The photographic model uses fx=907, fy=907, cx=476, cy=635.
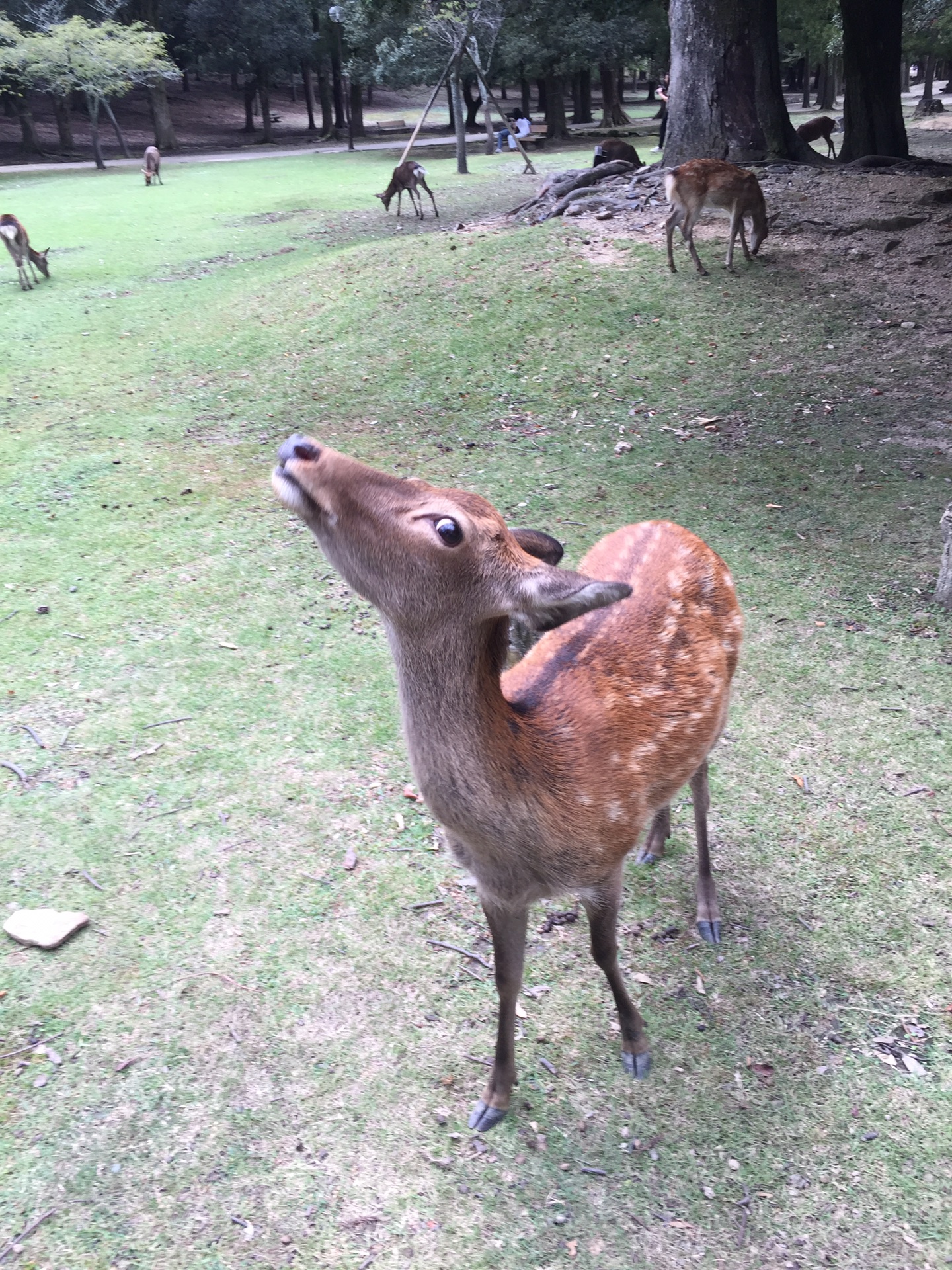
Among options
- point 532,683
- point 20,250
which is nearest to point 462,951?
point 532,683

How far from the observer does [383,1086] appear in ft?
7.96

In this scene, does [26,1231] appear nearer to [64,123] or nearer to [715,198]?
[715,198]

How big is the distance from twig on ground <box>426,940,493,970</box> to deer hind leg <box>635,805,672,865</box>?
0.69 metres

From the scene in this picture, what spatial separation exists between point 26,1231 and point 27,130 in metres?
36.5

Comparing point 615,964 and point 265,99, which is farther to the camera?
point 265,99

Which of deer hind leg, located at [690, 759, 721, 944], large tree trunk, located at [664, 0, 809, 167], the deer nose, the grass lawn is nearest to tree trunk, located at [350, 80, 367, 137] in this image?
large tree trunk, located at [664, 0, 809, 167]

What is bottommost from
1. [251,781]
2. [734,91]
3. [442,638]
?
[251,781]

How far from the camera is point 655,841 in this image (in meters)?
3.12

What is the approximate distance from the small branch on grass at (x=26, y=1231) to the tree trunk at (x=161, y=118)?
115 ft

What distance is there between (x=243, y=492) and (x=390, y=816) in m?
3.42

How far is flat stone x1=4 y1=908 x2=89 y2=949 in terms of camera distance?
288 centimetres

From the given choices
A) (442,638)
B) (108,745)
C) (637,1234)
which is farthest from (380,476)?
(108,745)

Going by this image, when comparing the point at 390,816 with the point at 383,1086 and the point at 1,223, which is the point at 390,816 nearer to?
the point at 383,1086

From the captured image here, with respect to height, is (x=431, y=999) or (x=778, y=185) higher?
(x=778, y=185)
